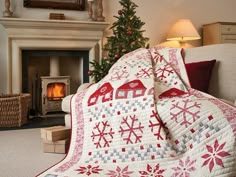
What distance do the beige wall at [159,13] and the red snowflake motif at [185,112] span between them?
2905 mm

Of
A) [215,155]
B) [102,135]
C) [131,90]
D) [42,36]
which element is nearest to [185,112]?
[215,155]

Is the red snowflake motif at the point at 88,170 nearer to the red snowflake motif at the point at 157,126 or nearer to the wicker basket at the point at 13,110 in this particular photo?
the red snowflake motif at the point at 157,126

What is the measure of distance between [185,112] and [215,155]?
30 centimetres

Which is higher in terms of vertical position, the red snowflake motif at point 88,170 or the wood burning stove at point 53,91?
the wood burning stove at point 53,91

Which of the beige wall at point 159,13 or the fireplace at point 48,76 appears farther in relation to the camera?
the fireplace at point 48,76

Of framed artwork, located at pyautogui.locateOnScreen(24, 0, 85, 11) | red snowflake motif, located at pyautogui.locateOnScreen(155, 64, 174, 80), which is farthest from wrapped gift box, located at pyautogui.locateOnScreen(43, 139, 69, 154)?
framed artwork, located at pyautogui.locateOnScreen(24, 0, 85, 11)

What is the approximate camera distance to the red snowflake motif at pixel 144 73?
2158mm

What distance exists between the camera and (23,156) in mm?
2324

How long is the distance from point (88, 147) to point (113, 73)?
0.74m

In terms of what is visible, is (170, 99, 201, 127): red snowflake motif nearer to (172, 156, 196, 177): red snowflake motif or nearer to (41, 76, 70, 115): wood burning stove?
(172, 156, 196, 177): red snowflake motif

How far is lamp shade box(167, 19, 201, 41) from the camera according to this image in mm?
4426

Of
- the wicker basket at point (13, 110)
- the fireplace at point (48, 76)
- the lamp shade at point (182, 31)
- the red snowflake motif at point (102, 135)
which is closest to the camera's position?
the red snowflake motif at point (102, 135)

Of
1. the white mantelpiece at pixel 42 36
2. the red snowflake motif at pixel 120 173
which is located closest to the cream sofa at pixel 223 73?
the red snowflake motif at pixel 120 173

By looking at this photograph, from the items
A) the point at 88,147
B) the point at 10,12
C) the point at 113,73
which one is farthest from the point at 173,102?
the point at 10,12
